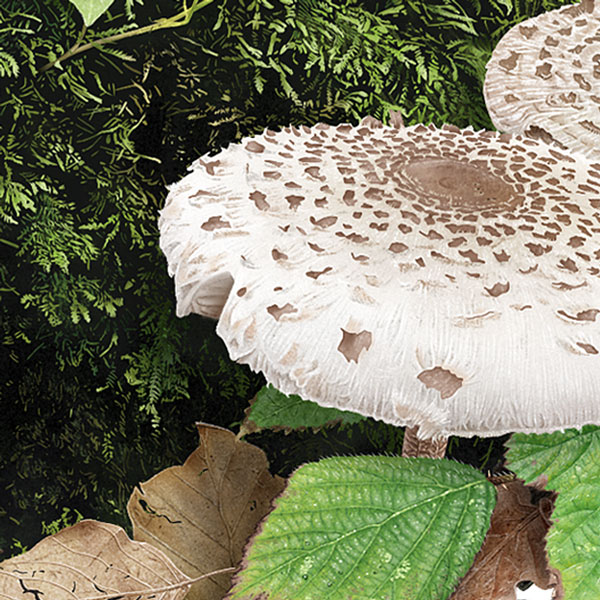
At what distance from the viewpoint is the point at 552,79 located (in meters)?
1.29

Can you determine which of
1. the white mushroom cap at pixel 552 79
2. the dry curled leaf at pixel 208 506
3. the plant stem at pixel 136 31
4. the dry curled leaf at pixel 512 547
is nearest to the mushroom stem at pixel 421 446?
the dry curled leaf at pixel 512 547

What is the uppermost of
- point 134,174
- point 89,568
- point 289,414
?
point 134,174

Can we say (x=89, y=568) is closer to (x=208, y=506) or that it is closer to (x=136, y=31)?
(x=208, y=506)

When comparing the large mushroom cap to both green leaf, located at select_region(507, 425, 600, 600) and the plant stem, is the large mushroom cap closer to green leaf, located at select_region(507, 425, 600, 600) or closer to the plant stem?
green leaf, located at select_region(507, 425, 600, 600)

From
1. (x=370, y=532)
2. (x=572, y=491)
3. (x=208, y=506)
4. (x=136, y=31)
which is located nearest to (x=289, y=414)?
(x=208, y=506)

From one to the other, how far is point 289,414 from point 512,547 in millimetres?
388

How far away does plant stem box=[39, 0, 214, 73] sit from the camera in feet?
4.00

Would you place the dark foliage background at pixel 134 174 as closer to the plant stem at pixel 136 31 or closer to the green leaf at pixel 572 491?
the plant stem at pixel 136 31

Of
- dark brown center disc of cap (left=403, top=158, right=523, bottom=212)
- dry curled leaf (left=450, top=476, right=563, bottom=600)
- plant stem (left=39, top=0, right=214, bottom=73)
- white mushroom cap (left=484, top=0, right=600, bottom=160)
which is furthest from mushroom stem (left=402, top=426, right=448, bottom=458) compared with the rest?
plant stem (left=39, top=0, right=214, bottom=73)

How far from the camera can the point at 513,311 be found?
0.81 m

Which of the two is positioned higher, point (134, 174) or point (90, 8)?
point (90, 8)

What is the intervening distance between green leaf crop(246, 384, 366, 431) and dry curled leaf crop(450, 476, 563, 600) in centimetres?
27

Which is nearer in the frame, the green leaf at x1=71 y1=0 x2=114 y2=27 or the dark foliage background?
the green leaf at x1=71 y1=0 x2=114 y2=27

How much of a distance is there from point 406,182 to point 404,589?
50cm
